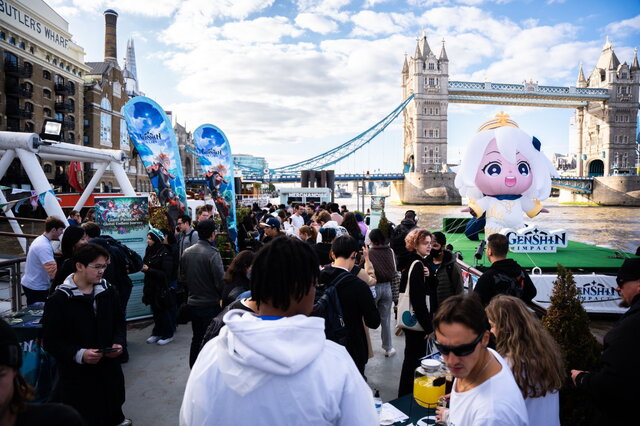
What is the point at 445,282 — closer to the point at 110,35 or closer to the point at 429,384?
the point at 429,384

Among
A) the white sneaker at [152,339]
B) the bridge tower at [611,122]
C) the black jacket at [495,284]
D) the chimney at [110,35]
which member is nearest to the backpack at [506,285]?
the black jacket at [495,284]

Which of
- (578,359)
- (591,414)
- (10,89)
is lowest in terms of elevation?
(591,414)

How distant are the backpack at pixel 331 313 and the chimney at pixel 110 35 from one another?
55.7m

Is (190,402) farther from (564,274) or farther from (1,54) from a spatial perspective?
(1,54)

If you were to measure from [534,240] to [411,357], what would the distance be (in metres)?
8.11

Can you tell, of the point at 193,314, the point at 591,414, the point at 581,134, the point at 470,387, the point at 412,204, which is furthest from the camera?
the point at 581,134

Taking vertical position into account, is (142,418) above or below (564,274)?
below

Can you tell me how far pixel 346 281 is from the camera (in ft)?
8.81

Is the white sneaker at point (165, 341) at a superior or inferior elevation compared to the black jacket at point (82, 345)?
inferior

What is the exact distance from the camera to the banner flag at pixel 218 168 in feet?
30.5

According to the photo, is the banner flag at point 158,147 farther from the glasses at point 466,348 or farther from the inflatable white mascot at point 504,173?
the glasses at point 466,348

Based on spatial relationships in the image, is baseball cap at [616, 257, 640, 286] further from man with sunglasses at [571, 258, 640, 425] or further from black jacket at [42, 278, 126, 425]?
black jacket at [42, 278, 126, 425]

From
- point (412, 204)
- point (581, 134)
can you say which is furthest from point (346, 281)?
point (581, 134)

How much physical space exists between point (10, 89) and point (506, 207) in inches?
1215
